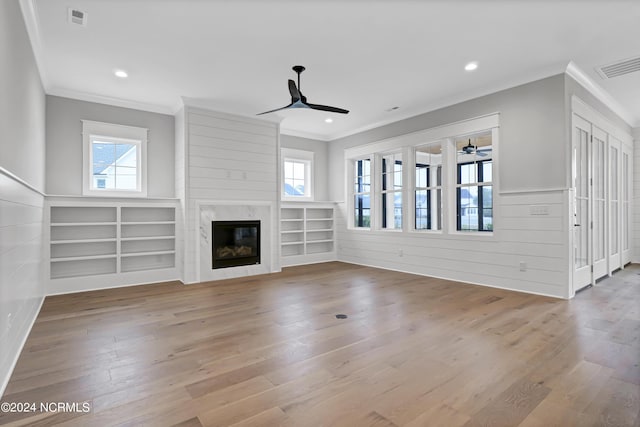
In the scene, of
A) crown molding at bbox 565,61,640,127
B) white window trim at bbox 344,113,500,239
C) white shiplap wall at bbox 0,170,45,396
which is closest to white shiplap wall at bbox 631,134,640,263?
crown molding at bbox 565,61,640,127

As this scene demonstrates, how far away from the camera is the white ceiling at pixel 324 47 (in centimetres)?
291

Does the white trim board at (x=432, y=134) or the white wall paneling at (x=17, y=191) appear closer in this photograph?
the white wall paneling at (x=17, y=191)

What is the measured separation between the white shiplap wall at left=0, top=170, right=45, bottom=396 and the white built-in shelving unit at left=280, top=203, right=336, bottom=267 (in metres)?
3.92

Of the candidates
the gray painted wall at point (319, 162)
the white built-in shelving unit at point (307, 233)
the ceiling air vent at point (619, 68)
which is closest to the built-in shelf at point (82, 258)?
the white built-in shelving unit at point (307, 233)

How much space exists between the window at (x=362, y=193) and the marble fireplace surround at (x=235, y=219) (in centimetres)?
196

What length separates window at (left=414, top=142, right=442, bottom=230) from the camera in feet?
19.4

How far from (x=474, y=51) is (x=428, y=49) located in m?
0.52

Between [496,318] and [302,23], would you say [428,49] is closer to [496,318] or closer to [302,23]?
[302,23]

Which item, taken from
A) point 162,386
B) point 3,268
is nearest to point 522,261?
point 162,386

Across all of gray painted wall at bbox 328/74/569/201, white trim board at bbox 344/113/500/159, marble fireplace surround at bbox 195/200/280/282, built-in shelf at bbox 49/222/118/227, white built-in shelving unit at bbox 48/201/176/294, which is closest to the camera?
gray painted wall at bbox 328/74/569/201

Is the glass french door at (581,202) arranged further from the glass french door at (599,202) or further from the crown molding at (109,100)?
the crown molding at (109,100)

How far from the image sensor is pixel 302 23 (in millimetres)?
3107

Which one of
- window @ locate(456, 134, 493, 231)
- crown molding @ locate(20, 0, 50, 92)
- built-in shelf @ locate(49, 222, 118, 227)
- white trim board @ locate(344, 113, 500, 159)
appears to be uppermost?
crown molding @ locate(20, 0, 50, 92)

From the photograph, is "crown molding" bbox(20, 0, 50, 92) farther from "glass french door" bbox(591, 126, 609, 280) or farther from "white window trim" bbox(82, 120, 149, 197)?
"glass french door" bbox(591, 126, 609, 280)
